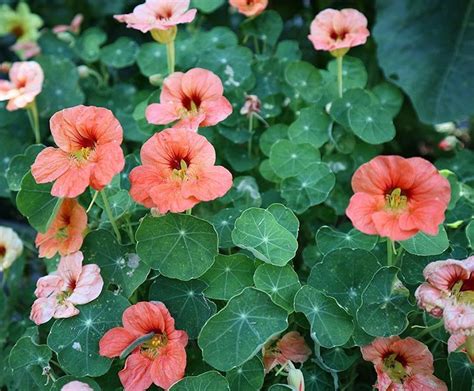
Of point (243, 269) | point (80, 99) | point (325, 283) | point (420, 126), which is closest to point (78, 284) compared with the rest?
point (243, 269)

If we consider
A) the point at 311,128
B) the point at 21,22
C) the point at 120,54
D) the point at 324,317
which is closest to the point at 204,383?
the point at 324,317

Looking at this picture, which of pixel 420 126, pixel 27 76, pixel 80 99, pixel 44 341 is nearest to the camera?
pixel 44 341

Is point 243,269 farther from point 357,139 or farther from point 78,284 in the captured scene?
point 357,139

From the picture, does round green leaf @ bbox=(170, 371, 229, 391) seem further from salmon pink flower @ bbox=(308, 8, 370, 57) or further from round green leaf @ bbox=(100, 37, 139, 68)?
round green leaf @ bbox=(100, 37, 139, 68)

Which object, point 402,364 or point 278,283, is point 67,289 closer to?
point 278,283

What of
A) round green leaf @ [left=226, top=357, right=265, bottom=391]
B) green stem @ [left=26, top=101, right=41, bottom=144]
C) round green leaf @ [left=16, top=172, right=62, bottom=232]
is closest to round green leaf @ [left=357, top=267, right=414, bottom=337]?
round green leaf @ [left=226, top=357, right=265, bottom=391]
